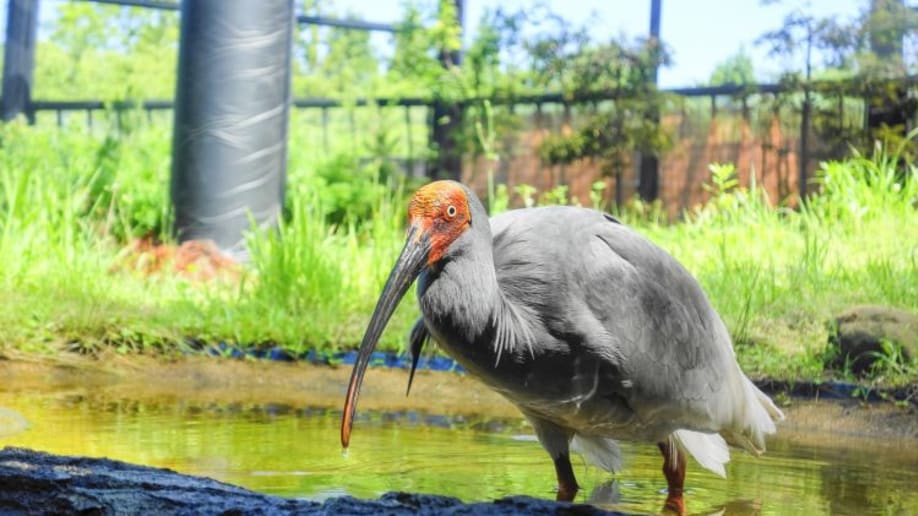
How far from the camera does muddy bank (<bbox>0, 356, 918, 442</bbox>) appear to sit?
5.75 metres

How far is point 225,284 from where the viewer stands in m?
7.91

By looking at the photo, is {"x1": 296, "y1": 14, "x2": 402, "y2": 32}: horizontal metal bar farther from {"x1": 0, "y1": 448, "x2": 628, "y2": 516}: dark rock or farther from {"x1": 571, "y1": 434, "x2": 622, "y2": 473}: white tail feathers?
{"x1": 0, "y1": 448, "x2": 628, "y2": 516}: dark rock

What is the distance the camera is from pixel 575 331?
3.75 metres

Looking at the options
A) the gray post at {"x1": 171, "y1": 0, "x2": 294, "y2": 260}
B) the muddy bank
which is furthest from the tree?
the muddy bank

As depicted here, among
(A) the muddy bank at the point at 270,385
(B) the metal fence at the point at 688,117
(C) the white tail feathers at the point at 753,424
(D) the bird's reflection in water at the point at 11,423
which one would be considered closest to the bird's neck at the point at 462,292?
(C) the white tail feathers at the point at 753,424

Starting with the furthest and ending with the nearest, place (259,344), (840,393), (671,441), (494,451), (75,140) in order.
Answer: (75,140)
(259,344)
(840,393)
(494,451)
(671,441)

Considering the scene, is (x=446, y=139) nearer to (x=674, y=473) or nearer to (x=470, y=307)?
(x=674, y=473)

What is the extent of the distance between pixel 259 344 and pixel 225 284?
1.45 meters

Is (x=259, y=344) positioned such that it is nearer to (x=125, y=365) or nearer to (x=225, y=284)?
(x=125, y=365)

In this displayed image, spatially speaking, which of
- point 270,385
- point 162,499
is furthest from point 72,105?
point 162,499

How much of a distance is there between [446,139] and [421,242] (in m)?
9.56

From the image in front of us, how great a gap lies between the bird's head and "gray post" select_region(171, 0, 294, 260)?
20.0 feet

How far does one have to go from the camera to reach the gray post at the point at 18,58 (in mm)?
13586

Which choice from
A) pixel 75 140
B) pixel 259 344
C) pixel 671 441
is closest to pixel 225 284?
pixel 259 344
